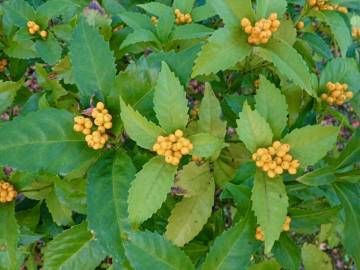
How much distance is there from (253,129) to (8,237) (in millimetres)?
1179

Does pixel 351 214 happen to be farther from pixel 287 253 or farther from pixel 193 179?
pixel 193 179

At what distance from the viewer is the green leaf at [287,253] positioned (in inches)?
78.9

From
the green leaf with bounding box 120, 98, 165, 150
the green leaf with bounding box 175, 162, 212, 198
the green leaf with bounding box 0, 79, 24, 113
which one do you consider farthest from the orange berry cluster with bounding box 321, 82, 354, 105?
the green leaf with bounding box 0, 79, 24, 113

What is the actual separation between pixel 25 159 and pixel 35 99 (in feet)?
2.62

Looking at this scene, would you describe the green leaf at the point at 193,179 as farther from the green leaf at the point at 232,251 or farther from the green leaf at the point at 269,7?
the green leaf at the point at 269,7

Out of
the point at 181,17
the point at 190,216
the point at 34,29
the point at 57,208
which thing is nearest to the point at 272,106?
the point at 190,216

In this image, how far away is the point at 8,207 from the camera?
2.06 meters

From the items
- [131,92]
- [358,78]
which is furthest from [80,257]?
[358,78]

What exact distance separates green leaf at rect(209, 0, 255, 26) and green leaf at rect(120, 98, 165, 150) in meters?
0.61

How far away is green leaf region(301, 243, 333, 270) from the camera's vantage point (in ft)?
8.34

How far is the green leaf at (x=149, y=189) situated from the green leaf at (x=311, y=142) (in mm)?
503

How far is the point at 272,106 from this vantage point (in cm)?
182

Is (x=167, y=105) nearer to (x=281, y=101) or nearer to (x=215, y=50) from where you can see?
(x=215, y=50)

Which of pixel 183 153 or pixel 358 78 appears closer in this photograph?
pixel 183 153
